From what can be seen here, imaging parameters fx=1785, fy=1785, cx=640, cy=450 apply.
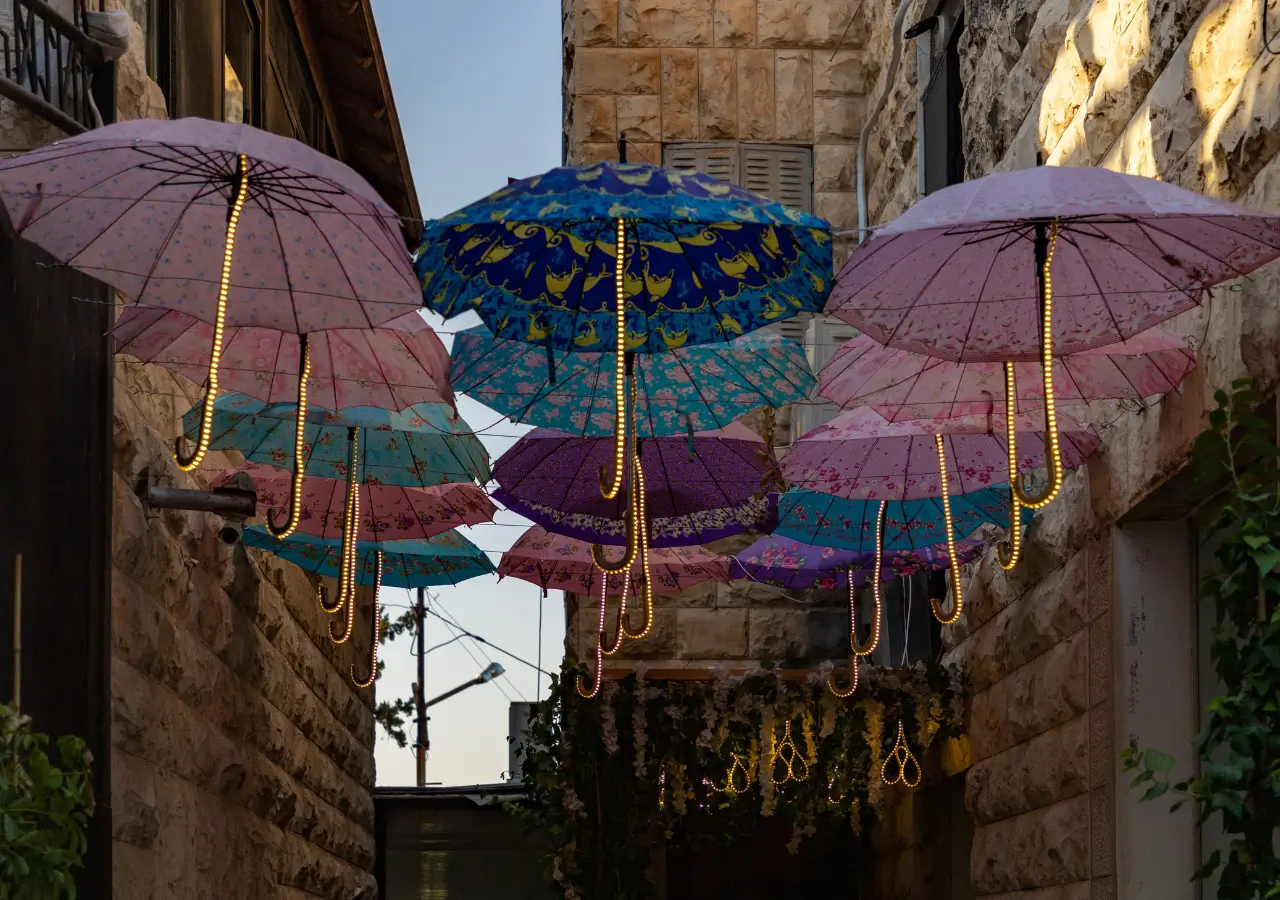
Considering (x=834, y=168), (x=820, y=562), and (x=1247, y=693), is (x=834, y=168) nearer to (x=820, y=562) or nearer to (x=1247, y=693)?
(x=820, y=562)

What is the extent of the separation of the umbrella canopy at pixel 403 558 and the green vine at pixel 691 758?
0.91 metres

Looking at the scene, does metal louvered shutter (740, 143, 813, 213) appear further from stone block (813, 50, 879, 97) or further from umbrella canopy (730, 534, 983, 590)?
umbrella canopy (730, 534, 983, 590)

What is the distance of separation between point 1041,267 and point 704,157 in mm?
7646

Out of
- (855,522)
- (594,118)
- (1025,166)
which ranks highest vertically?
(594,118)

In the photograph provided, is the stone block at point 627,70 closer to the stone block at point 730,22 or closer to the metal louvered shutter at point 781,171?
the stone block at point 730,22

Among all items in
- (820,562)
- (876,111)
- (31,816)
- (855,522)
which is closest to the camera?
(31,816)

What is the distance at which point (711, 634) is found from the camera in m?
12.6

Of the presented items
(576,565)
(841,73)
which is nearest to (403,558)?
(576,565)

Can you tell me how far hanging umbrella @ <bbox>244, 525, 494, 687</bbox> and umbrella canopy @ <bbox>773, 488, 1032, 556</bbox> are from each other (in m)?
2.16

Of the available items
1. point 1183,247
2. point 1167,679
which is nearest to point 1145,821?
point 1167,679

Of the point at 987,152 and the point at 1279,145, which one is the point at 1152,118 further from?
the point at 987,152

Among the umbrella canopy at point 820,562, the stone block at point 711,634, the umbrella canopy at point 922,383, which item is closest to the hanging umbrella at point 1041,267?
the umbrella canopy at point 922,383

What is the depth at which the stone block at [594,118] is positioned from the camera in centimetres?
1300

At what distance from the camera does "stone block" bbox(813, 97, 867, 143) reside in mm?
13227
